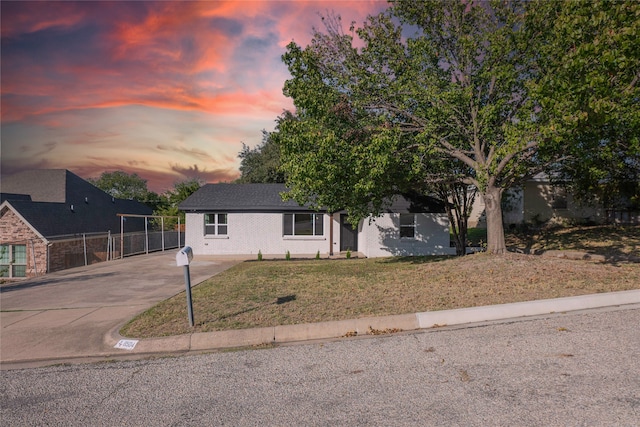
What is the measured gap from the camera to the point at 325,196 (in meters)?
12.6

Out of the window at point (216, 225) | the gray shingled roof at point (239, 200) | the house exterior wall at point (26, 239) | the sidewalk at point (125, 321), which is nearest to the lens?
the sidewalk at point (125, 321)

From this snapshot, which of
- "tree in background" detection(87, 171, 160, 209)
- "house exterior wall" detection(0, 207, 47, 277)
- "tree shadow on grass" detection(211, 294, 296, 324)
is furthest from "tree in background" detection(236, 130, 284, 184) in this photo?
"tree in background" detection(87, 171, 160, 209)

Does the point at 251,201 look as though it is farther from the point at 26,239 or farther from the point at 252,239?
the point at 26,239

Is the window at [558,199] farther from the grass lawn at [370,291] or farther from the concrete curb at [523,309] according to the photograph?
the concrete curb at [523,309]

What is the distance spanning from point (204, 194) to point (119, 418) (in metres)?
18.3

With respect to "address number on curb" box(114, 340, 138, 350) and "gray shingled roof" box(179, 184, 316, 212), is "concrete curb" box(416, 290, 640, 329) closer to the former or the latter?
"address number on curb" box(114, 340, 138, 350)

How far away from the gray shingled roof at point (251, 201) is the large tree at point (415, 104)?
4.82m

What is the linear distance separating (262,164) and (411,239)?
23.9m

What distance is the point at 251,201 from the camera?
20.1 m

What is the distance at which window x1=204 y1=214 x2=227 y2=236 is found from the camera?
782 inches

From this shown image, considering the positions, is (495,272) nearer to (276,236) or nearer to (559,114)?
(559,114)

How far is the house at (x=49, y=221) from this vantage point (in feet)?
70.0

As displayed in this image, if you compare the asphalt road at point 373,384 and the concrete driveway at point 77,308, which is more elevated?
the asphalt road at point 373,384

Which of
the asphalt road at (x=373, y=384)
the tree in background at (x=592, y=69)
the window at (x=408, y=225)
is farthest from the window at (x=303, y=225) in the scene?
the asphalt road at (x=373, y=384)
